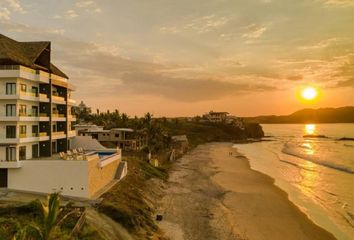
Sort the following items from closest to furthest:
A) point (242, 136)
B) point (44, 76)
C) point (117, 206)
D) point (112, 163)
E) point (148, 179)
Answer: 1. point (117, 206)
2. point (44, 76)
3. point (112, 163)
4. point (148, 179)
5. point (242, 136)

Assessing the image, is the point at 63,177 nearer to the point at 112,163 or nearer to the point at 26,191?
the point at 26,191

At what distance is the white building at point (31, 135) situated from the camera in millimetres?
31406

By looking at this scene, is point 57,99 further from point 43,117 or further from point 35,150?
point 35,150

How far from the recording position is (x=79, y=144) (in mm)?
45188

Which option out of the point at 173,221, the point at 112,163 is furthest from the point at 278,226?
the point at 112,163

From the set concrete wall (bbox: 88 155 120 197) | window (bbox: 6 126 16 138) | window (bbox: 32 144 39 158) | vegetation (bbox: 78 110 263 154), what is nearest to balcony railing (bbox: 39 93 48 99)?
window (bbox: 6 126 16 138)

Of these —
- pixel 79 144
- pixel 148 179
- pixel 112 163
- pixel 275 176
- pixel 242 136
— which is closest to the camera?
pixel 112 163

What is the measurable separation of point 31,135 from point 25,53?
30.8 ft

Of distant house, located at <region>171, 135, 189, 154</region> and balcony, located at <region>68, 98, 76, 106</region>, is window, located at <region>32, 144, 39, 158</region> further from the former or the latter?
distant house, located at <region>171, 135, 189, 154</region>

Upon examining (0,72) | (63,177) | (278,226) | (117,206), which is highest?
(0,72)

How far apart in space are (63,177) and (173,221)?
11.5 meters

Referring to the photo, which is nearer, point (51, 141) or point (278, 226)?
point (278, 226)

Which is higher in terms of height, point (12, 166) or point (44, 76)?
point (44, 76)

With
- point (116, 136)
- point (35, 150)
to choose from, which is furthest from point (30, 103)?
point (116, 136)
